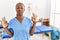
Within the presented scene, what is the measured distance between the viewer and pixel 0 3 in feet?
12.2

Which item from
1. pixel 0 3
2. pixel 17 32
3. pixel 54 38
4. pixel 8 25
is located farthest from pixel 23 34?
pixel 0 3

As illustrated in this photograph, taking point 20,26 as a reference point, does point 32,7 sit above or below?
above

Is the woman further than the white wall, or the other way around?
the white wall

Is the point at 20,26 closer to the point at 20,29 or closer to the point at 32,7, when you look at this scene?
the point at 20,29

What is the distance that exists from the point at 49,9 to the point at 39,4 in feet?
1.33

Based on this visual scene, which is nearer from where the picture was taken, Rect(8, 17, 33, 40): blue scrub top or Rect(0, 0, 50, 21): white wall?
Rect(8, 17, 33, 40): blue scrub top

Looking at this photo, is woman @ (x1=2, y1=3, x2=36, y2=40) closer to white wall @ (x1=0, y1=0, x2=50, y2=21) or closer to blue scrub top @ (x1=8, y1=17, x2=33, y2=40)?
blue scrub top @ (x1=8, y1=17, x2=33, y2=40)

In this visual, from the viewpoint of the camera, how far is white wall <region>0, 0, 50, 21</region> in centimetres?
376

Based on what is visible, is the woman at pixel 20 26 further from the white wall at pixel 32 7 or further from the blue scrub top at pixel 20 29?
the white wall at pixel 32 7

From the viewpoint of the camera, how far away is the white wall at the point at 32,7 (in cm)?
376

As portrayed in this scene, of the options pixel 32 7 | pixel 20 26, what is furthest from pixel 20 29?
pixel 32 7

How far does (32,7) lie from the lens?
3.91 m

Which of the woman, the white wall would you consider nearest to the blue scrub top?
the woman

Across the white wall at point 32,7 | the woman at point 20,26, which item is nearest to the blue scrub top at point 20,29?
the woman at point 20,26
